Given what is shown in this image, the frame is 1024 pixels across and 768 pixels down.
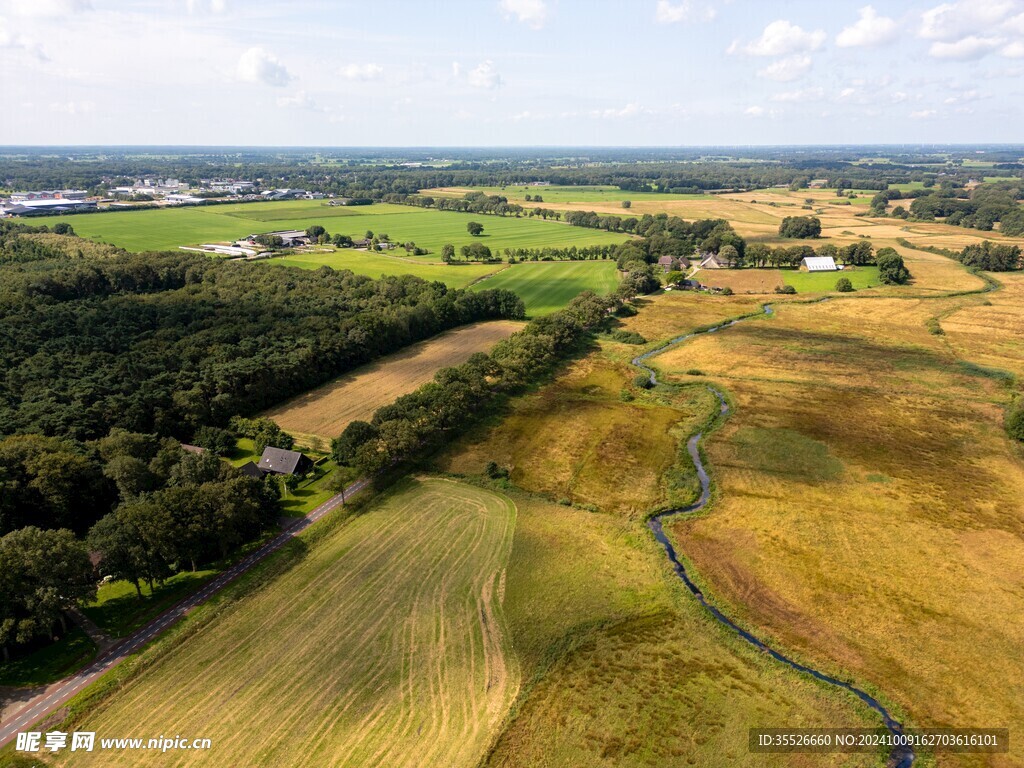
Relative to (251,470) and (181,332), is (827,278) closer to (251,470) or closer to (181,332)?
(251,470)

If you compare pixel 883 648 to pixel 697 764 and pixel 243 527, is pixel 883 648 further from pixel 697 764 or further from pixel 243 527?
pixel 243 527

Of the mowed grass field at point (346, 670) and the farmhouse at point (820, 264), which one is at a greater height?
the farmhouse at point (820, 264)

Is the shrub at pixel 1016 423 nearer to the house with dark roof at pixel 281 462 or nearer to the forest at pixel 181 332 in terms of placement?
the forest at pixel 181 332

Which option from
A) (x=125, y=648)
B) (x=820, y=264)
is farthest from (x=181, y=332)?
(x=820, y=264)

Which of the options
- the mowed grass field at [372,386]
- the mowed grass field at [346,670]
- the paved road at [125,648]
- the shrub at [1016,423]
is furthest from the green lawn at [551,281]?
the mowed grass field at [346,670]

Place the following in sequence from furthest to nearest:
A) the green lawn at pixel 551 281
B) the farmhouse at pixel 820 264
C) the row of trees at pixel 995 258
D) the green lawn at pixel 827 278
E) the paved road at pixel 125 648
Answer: the farmhouse at pixel 820 264, the row of trees at pixel 995 258, the green lawn at pixel 827 278, the green lawn at pixel 551 281, the paved road at pixel 125 648

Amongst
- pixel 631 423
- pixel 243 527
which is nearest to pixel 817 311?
pixel 631 423

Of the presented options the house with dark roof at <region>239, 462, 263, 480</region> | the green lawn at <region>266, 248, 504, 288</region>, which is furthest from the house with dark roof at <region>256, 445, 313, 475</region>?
the green lawn at <region>266, 248, 504, 288</region>
